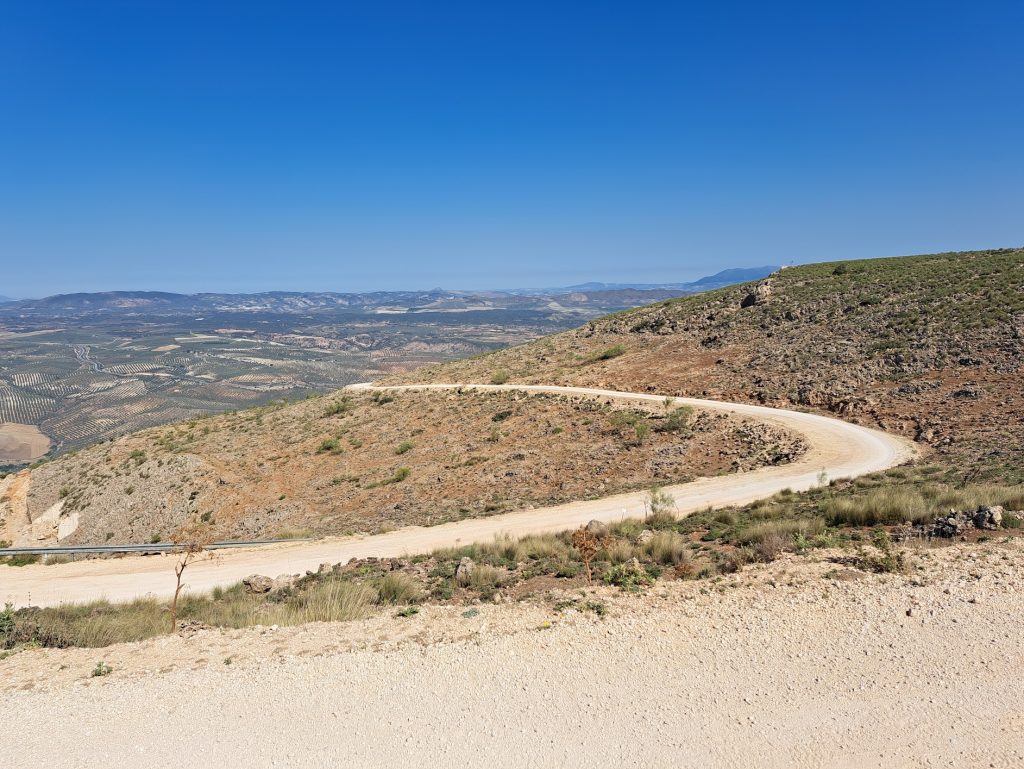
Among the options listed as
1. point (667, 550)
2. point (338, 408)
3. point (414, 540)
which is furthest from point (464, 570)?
point (338, 408)

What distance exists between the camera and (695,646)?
8234 millimetres

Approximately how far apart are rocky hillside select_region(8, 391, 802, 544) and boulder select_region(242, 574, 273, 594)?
7.18 meters

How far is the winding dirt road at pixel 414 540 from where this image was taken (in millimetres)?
16453

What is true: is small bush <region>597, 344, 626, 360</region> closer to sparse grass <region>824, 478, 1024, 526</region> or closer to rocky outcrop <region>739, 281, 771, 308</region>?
rocky outcrop <region>739, 281, 771, 308</region>

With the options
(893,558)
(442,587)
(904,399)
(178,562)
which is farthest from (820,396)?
(178,562)

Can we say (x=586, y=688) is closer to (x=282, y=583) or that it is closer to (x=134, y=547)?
(x=282, y=583)

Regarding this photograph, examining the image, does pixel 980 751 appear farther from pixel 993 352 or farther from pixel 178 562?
pixel 993 352

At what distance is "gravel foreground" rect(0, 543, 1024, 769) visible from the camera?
638 cm

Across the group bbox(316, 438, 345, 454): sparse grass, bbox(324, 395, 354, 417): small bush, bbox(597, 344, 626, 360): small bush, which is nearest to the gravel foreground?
bbox(316, 438, 345, 454): sparse grass

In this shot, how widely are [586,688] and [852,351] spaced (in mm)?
37336

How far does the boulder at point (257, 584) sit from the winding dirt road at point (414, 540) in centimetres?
173

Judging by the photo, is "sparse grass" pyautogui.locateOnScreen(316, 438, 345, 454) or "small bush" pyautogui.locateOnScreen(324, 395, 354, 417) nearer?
"sparse grass" pyautogui.locateOnScreen(316, 438, 345, 454)

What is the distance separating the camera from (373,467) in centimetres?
3170

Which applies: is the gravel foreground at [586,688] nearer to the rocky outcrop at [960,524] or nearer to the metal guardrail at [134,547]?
the rocky outcrop at [960,524]
